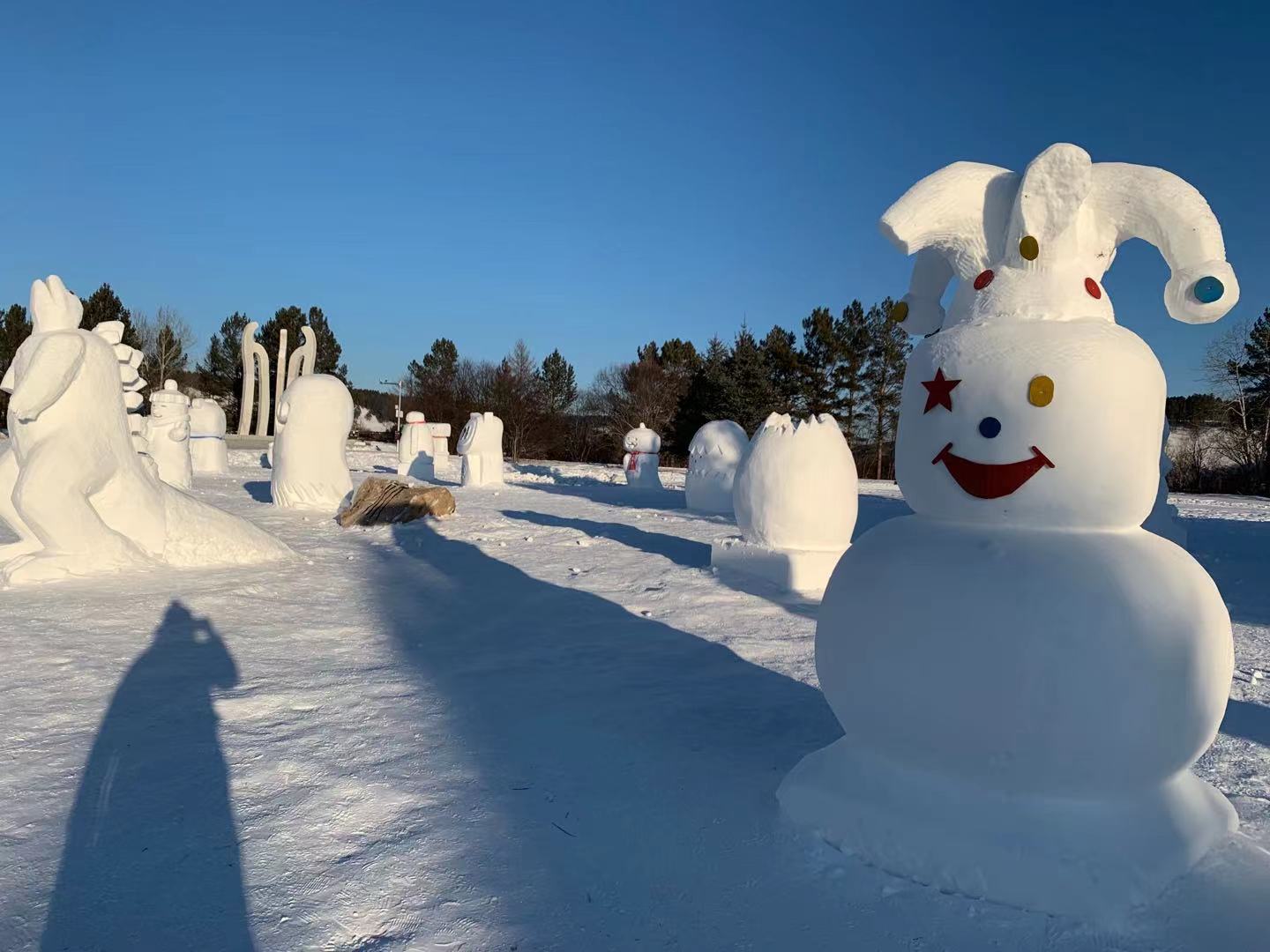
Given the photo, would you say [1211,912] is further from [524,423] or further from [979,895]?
[524,423]

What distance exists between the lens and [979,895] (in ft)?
7.38

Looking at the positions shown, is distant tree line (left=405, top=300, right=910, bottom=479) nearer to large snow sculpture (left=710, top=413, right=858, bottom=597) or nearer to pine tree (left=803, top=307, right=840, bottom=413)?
pine tree (left=803, top=307, right=840, bottom=413)

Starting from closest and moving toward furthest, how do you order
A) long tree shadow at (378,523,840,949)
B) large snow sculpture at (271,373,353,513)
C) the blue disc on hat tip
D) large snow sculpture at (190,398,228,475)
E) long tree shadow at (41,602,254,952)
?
long tree shadow at (41,602,254,952), long tree shadow at (378,523,840,949), the blue disc on hat tip, large snow sculpture at (271,373,353,513), large snow sculpture at (190,398,228,475)

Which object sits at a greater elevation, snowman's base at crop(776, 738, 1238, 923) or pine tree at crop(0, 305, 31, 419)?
pine tree at crop(0, 305, 31, 419)

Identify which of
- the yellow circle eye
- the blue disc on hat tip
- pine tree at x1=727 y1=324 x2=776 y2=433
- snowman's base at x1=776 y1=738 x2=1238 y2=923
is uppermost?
pine tree at x1=727 y1=324 x2=776 y2=433

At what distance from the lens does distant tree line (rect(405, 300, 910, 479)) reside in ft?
104

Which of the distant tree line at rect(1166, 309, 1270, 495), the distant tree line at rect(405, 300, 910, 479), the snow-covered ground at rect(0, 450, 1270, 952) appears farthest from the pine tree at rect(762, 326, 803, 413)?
the snow-covered ground at rect(0, 450, 1270, 952)

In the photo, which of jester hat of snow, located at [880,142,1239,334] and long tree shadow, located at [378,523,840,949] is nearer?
long tree shadow, located at [378,523,840,949]

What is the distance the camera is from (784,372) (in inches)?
1334

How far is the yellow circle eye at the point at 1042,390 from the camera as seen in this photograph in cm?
239

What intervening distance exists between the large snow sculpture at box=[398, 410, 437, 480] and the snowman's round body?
1838 centimetres

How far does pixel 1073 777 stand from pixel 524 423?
1486 inches

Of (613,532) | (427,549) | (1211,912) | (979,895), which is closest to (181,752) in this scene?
(979,895)

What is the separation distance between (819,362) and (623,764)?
3125cm
